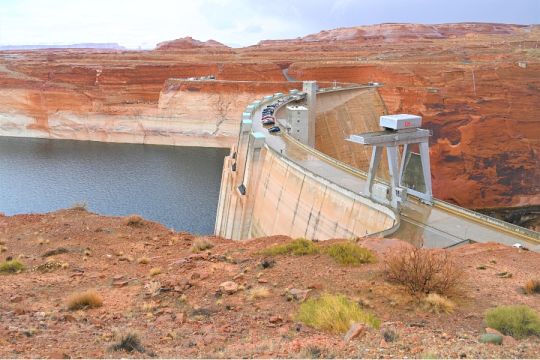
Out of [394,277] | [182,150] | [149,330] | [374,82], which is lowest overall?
[182,150]

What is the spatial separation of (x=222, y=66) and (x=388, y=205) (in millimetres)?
52548

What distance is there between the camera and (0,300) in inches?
426

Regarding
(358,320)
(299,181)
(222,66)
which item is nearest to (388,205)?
(299,181)

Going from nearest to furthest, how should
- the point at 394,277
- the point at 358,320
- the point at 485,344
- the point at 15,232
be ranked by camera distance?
the point at 485,344, the point at 358,320, the point at 394,277, the point at 15,232

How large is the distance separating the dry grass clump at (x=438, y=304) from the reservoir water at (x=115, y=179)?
23.9 metres

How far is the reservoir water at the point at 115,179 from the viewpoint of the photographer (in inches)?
1407

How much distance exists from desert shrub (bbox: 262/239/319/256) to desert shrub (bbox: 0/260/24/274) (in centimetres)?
682

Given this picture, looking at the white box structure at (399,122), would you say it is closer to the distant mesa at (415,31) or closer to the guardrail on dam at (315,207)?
the guardrail on dam at (315,207)

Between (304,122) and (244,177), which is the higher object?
(304,122)

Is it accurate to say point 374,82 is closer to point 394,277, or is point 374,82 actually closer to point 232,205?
point 232,205

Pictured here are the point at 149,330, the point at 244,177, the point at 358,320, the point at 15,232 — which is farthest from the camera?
the point at 244,177

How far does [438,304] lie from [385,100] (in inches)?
1750

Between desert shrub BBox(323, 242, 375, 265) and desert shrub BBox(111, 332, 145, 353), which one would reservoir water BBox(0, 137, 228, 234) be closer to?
desert shrub BBox(323, 242, 375, 265)

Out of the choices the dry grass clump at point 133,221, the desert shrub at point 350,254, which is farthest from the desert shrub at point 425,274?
the dry grass clump at point 133,221
